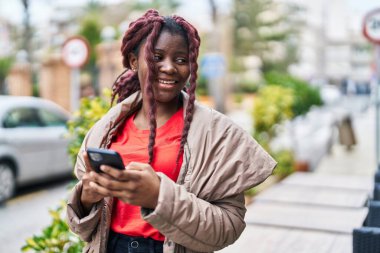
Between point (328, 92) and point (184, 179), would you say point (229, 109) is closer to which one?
point (328, 92)

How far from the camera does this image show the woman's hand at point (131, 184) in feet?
5.65

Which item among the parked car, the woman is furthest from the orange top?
the parked car

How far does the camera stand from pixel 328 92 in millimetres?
51812

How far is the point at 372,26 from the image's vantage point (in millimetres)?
9516

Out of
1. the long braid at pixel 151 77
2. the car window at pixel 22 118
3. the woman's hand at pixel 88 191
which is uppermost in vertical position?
the long braid at pixel 151 77

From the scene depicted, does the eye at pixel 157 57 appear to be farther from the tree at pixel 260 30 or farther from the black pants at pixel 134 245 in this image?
the tree at pixel 260 30

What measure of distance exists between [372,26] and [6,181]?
6.12m

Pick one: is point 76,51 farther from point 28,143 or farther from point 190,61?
point 190,61

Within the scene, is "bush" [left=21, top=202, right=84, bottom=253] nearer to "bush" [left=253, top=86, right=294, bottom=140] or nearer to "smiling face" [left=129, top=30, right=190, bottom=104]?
"smiling face" [left=129, top=30, right=190, bottom=104]

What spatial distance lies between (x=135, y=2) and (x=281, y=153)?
53928 millimetres

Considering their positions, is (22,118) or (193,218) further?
(22,118)

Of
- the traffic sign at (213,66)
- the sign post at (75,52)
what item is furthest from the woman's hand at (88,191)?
the traffic sign at (213,66)

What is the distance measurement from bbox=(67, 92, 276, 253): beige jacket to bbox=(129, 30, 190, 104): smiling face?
9 centimetres

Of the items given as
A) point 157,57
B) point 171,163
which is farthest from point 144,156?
point 157,57
